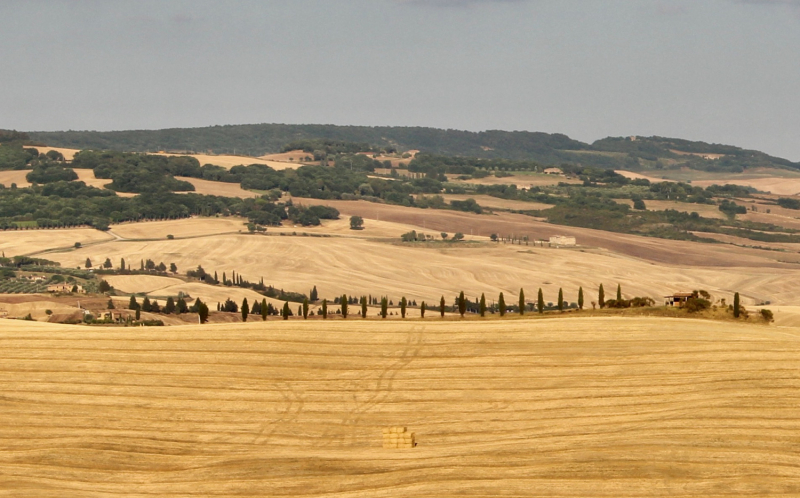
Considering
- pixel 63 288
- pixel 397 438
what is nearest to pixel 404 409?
pixel 397 438

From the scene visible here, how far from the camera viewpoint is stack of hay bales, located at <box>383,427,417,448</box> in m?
67.1

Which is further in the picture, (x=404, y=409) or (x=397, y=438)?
(x=404, y=409)

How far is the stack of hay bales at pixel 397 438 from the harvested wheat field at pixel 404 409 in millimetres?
619

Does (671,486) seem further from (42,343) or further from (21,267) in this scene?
(21,267)

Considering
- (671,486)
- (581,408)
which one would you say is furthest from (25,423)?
(671,486)

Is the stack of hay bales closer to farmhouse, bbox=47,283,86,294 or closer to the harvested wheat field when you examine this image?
the harvested wheat field

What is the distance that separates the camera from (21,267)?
655ft

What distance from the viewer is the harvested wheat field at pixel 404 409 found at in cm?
5922

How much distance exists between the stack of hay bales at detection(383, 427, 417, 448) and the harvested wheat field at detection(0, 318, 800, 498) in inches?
24.4

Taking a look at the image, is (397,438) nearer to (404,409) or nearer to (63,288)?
(404,409)

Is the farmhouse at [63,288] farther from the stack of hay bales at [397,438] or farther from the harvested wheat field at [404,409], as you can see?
the stack of hay bales at [397,438]

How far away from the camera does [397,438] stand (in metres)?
67.4

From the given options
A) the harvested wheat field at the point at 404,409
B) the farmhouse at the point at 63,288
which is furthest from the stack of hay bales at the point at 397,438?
the farmhouse at the point at 63,288

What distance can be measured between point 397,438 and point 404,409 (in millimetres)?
8095
